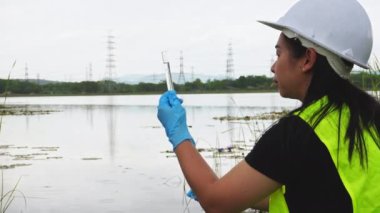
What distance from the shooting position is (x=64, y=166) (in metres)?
10.2

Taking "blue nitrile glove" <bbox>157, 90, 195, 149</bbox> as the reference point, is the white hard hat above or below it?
above

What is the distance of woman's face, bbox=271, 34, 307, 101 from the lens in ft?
4.47

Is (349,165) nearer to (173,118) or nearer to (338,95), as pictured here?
(338,95)

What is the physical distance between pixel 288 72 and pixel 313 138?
0.21 meters

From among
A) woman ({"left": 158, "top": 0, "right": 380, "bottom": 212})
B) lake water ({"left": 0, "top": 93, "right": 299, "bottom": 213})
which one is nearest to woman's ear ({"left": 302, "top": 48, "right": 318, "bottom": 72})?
woman ({"left": 158, "top": 0, "right": 380, "bottom": 212})

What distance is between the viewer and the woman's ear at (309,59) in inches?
52.8

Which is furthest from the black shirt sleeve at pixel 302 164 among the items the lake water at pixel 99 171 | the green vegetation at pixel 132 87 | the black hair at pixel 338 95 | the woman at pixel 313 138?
the green vegetation at pixel 132 87

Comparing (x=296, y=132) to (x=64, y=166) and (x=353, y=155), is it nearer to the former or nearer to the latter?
(x=353, y=155)

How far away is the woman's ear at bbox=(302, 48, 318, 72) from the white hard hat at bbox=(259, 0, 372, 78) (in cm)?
1

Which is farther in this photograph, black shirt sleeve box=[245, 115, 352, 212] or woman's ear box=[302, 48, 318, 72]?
woman's ear box=[302, 48, 318, 72]

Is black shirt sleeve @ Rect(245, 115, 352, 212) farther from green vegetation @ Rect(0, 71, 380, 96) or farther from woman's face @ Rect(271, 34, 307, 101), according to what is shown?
green vegetation @ Rect(0, 71, 380, 96)

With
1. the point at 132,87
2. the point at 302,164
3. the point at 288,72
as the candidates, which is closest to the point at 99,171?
the point at 288,72

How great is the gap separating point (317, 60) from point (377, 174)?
299 mm

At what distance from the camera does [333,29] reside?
1.34 metres
